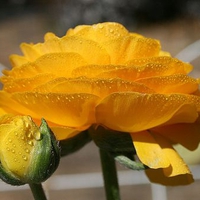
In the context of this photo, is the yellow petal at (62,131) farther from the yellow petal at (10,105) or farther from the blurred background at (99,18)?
the blurred background at (99,18)

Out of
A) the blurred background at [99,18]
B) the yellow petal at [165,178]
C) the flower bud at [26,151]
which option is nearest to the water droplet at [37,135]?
the flower bud at [26,151]

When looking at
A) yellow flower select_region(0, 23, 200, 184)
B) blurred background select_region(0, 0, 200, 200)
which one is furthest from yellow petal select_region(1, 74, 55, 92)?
blurred background select_region(0, 0, 200, 200)

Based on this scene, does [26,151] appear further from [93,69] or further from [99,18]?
[99,18]

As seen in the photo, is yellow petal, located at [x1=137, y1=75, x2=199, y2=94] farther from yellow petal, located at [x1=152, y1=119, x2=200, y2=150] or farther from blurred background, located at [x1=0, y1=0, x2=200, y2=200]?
blurred background, located at [x1=0, y1=0, x2=200, y2=200]

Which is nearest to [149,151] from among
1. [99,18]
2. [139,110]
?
[139,110]

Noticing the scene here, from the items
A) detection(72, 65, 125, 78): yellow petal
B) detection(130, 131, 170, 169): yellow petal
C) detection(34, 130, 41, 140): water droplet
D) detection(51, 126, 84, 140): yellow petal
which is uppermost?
detection(72, 65, 125, 78): yellow petal
